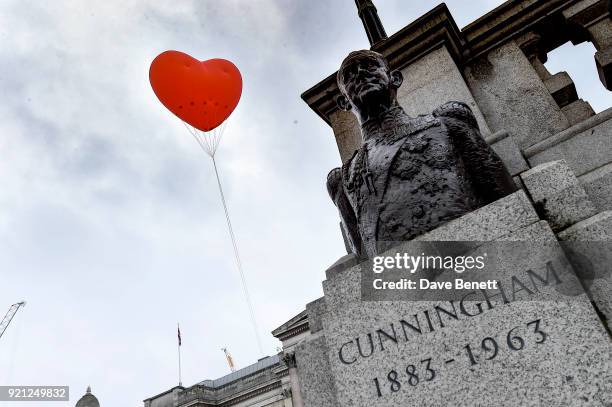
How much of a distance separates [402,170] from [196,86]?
24.5 feet

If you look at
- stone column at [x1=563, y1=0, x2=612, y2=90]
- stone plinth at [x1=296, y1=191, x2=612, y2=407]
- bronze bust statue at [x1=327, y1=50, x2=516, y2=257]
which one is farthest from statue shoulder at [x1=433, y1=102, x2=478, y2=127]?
stone column at [x1=563, y1=0, x2=612, y2=90]

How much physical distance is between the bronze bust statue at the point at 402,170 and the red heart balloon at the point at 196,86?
6.34m

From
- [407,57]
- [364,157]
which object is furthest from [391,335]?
[407,57]

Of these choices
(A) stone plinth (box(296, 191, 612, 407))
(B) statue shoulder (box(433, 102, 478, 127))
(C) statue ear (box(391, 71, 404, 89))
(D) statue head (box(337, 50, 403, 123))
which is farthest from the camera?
(C) statue ear (box(391, 71, 404, 89))

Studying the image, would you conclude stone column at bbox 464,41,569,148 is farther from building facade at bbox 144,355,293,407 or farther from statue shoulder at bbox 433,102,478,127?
building facade at bbox 144,355,293,407

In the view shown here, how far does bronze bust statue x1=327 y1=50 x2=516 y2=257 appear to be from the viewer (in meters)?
3.35

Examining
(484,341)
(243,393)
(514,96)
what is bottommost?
(484,341)

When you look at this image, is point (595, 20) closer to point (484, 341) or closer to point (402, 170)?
point (402, 170)

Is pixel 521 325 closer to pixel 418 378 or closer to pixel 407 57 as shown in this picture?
pixel 418 378

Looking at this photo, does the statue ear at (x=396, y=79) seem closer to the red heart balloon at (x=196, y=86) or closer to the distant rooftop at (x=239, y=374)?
the red heart balloon at (x=196, y=86)

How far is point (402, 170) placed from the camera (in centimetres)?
361

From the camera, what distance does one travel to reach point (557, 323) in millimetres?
2293

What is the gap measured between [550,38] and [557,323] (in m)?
5.40

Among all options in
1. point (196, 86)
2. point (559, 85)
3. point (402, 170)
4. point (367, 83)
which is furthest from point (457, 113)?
point (196, 86)
